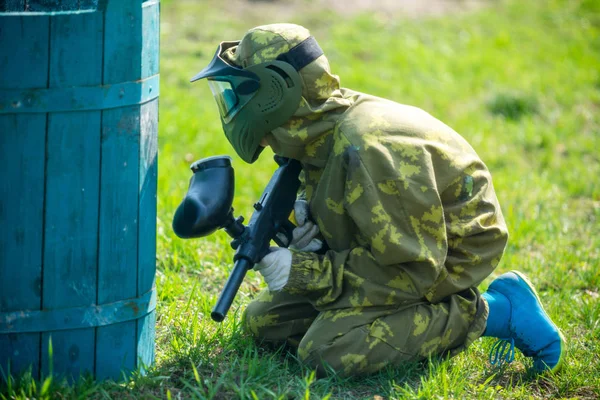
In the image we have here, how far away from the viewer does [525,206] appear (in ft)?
20.0

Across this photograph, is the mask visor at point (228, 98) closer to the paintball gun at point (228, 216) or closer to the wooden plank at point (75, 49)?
the paintball gun at point (228, 216)

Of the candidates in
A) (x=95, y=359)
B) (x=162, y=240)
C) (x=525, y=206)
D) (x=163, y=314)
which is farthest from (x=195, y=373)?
(x=525, y=206)

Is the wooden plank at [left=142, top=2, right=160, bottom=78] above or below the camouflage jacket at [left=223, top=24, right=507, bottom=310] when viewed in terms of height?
above

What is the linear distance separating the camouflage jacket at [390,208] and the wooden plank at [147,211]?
613 millimetres

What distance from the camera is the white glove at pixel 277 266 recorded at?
11.4 feet

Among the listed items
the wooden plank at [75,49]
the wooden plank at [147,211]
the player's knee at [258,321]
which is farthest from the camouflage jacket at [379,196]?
the wooden plank at [75,49]

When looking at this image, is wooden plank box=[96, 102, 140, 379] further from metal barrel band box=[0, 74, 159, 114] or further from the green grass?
the green grass

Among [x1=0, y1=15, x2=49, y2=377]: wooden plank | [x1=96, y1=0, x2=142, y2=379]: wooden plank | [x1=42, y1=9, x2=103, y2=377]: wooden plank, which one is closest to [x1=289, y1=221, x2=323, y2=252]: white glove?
[x1=96, y1=0, x2=142, y2=379]: wooden plank

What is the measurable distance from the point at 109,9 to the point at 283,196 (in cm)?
121

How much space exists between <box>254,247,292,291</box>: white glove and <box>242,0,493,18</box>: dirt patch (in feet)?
25.4

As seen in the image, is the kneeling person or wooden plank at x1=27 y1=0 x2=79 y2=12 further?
wooden plank at x1=27 y1=0 x2=79 y2=12


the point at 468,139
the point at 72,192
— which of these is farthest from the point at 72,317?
the point at 468,139

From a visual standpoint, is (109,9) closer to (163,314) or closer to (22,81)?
(22,81)

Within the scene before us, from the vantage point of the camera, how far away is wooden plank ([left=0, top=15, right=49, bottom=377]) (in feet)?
9.29
